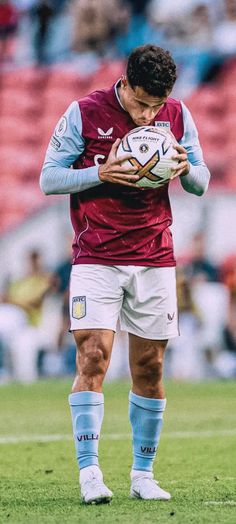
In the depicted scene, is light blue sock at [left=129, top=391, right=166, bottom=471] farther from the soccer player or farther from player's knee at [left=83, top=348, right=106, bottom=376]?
player's knee at [left=83, top=348, right=106, bottom=376]

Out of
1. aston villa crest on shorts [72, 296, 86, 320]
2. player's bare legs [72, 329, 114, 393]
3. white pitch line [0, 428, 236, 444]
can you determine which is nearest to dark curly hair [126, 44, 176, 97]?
aston villa crest on shorts [72, 296, 86, 320]

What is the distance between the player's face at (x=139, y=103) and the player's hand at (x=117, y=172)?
217 mm

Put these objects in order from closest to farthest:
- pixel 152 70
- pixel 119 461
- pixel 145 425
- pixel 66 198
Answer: pixel 152 70 < pixel 145 425 < pixel 119 461 < pixel 66 198

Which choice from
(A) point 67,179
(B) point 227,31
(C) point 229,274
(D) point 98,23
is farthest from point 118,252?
(D) point 98,23

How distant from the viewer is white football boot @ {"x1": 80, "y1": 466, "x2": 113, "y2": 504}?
5.19 m

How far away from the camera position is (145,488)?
18.0ft

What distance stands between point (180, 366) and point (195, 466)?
7.31m

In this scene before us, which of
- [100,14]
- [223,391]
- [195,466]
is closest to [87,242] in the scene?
[195,466]

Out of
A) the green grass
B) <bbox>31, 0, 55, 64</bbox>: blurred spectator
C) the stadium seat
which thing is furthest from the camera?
the stadium seat

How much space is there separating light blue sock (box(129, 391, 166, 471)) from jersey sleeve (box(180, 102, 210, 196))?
1.00 meters

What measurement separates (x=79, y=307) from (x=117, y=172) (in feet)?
2.05

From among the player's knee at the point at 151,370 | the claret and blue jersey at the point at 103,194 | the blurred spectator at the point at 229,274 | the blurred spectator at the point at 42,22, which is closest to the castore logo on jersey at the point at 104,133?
the claret and blue jersey at the point at 103,194

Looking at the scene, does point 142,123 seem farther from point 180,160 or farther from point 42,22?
point 42,22

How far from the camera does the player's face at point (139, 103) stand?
527cm
